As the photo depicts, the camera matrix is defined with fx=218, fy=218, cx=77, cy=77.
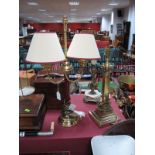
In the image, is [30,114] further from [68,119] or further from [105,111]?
[105,111]

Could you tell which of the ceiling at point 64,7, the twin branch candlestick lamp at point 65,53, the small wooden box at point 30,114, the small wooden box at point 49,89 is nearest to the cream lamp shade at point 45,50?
the twin branch candlestick lamp at point 65,53

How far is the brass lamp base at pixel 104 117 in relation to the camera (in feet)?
4.13

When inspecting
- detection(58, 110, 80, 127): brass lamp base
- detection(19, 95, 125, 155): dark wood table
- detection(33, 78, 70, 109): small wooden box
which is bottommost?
detection(19, 95, 125, 155): dark wood table

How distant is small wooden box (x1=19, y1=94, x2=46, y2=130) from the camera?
43.0 inches

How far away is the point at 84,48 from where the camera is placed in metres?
1.16

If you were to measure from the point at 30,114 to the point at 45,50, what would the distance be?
0.33 m

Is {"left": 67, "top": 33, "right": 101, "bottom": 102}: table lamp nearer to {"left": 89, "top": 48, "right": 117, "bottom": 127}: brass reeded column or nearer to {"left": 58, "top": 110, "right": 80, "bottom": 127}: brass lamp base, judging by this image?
{"left": 89, "top": 48, "right": 117, "bottom": 127}: brass reeded column

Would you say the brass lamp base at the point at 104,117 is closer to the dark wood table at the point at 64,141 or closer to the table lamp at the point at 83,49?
the dark wood table at the point at 64,141

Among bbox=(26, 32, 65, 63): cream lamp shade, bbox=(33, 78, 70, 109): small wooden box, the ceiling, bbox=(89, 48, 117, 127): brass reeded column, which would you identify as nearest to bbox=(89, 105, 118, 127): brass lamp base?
bbox=(89, 48, 117, 127): brass reeded column

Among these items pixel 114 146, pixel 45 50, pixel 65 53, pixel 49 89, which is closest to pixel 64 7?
pixel 49 89
